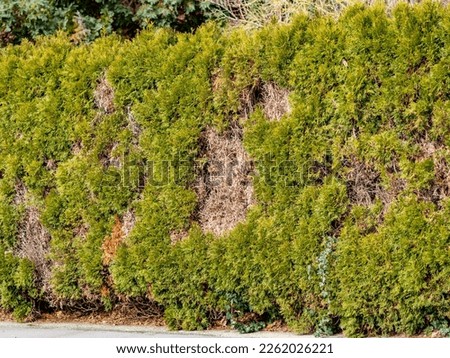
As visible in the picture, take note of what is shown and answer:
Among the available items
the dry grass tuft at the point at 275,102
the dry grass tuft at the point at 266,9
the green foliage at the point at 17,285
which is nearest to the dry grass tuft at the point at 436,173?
the dry grass tuft at the point at 275,102

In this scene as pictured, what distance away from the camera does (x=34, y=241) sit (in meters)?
8.12

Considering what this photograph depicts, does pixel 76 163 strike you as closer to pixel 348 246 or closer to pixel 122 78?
pixel 122 78

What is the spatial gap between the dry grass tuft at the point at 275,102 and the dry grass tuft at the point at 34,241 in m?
2.48

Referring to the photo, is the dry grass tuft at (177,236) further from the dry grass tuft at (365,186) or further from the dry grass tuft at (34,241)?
Answer: the dry grass tuft at (365,186)

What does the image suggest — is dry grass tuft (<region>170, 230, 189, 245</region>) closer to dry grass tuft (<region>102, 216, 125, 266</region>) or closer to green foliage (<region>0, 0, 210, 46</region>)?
dry grass tuft (<region>102, 216, 125, 266</region>)

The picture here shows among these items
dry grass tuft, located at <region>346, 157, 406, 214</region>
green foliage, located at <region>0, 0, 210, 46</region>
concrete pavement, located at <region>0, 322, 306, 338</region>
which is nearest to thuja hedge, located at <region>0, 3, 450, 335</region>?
dry grass tuft, located at <region>346, 157, 406, 214</region>

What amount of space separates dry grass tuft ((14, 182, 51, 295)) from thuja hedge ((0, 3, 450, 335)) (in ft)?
0.07

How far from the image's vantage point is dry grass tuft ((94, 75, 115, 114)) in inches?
306

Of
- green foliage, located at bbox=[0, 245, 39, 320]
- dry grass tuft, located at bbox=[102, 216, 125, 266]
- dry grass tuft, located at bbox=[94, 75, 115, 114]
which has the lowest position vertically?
green foliage, located at bbox=[0, 245, 39, 320]

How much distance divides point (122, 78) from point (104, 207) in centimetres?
118

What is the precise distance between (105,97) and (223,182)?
137 cm

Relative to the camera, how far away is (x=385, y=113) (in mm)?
6762
